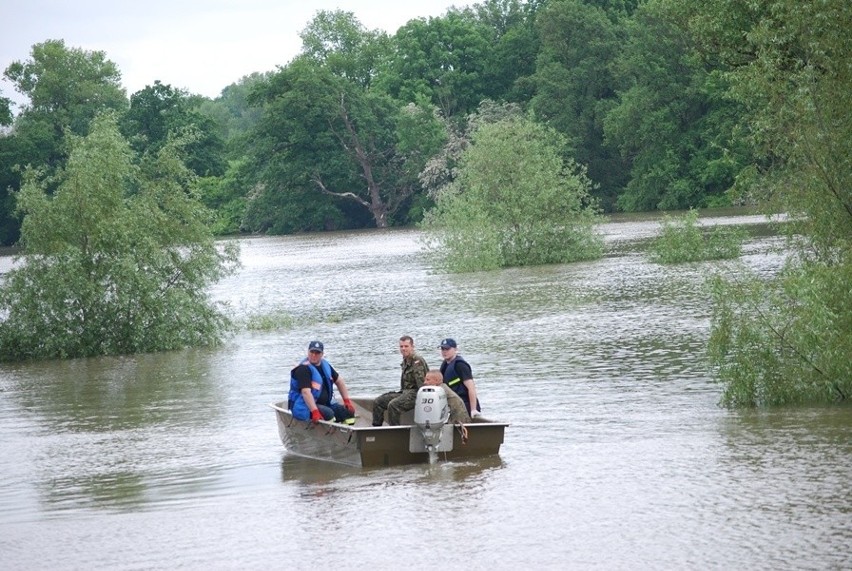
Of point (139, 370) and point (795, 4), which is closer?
point (795, 4)

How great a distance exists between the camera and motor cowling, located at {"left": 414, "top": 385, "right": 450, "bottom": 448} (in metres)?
16.8

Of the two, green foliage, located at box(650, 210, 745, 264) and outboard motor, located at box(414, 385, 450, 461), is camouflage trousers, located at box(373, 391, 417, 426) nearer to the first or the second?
outboard motor, located at box(414, 385, 450, 461)

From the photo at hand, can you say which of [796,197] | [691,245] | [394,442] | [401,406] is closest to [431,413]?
[394,442]

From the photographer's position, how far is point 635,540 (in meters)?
13.3

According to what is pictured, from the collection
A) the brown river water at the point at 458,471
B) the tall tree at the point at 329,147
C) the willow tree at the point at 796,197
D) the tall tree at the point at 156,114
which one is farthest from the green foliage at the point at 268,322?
the tall tree at the point at 156,114

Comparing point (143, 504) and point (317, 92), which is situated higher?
point (317, 92)

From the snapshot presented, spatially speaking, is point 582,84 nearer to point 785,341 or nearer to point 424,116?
point 424,116

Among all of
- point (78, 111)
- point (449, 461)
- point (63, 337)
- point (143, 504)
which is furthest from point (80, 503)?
point (78, 111)

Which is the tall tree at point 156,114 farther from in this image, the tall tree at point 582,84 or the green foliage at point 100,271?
the green foliage at point 100,271

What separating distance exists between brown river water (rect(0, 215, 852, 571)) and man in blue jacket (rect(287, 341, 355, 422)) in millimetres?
785

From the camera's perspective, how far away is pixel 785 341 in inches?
779

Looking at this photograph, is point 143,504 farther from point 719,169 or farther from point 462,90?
point 462,90

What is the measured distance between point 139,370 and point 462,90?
86642 mm

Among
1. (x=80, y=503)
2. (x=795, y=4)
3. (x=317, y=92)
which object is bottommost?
(x=80, y=503)
